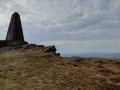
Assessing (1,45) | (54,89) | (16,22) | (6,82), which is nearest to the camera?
(54,89)

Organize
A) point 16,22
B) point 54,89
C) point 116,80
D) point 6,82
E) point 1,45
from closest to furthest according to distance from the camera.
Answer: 1. point 54,89
2. point 6,82
3. point 116,80
4. point 1,45
5. point 16,22

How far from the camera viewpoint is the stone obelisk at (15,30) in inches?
976

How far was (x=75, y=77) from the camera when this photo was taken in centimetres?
824

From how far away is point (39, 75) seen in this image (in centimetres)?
849

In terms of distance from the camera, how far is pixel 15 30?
25.0m

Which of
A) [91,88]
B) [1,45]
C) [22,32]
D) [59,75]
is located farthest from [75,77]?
[22,32]

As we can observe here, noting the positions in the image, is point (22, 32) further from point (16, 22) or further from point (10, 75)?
point (10, 75)

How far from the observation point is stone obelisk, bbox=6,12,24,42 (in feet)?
81.3

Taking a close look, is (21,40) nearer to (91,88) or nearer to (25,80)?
(25,80)

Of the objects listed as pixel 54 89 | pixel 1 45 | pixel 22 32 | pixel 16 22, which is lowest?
pixel 54 89

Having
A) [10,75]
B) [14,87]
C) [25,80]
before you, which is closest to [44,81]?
[25,80]

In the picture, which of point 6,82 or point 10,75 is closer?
point 6,82

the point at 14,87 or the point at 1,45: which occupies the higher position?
the point at 1,45

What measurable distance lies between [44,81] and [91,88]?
8.78 feet
